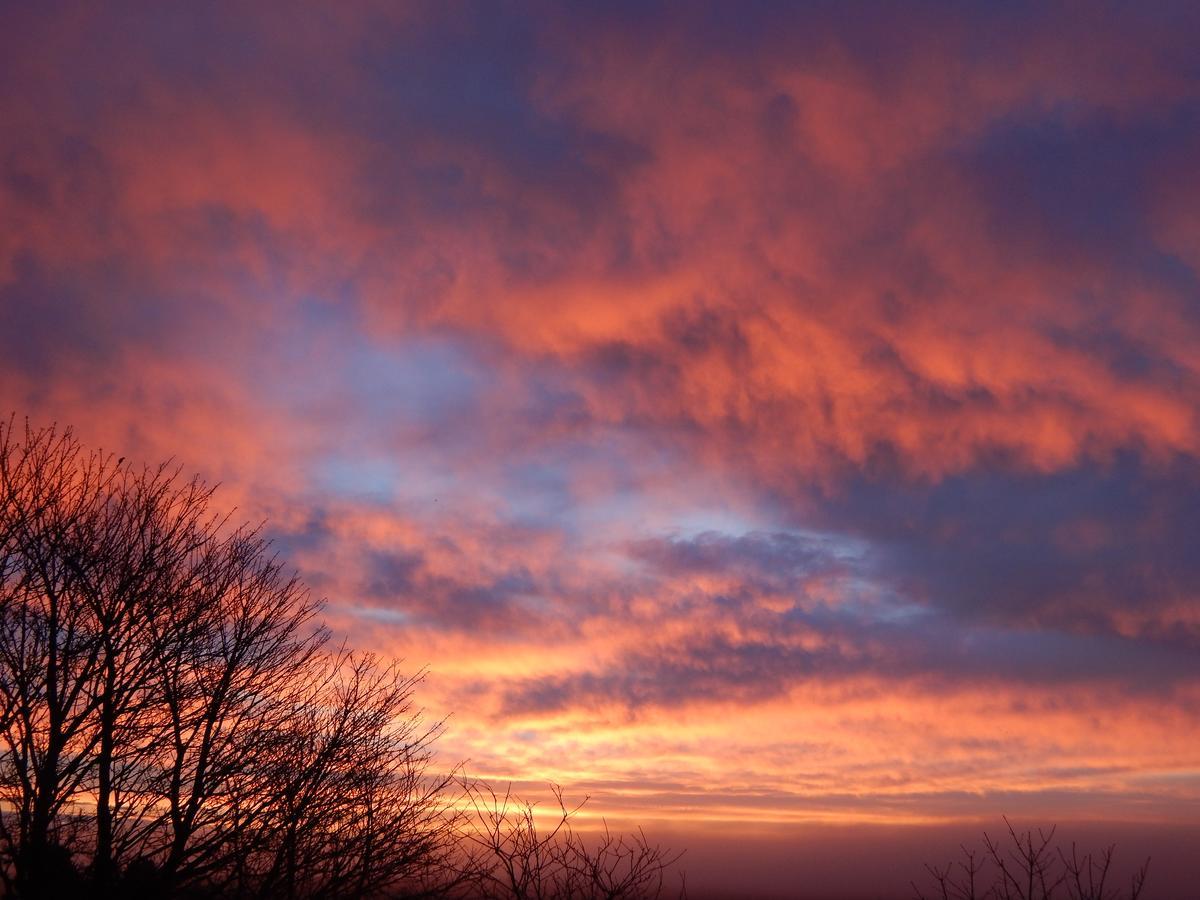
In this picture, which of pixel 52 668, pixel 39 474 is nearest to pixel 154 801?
pixel 52 668

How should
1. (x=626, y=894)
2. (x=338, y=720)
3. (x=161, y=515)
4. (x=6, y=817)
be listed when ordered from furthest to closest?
(x=338, y=720) → (x=161, y=515) → (x=626, y=894) → (x=6, y=817)

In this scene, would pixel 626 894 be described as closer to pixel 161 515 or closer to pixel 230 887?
pixel 230 887

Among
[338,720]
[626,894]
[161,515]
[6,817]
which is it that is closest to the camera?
[6,817]

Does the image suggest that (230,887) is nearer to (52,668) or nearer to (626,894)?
(52,668)

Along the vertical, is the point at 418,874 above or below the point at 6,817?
below

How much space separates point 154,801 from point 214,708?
71.9 inches

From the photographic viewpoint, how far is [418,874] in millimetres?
17750

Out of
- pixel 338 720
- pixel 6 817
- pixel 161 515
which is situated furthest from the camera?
pixel 338 720

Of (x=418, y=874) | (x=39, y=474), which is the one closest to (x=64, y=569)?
(x=39, y=474)

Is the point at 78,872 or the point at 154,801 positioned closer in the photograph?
the point at 78,872

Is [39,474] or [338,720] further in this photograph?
[338,720]

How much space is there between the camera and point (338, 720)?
64.5 feet

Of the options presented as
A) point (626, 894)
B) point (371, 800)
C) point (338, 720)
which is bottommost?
point (626, 894)

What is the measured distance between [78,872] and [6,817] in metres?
1.34
